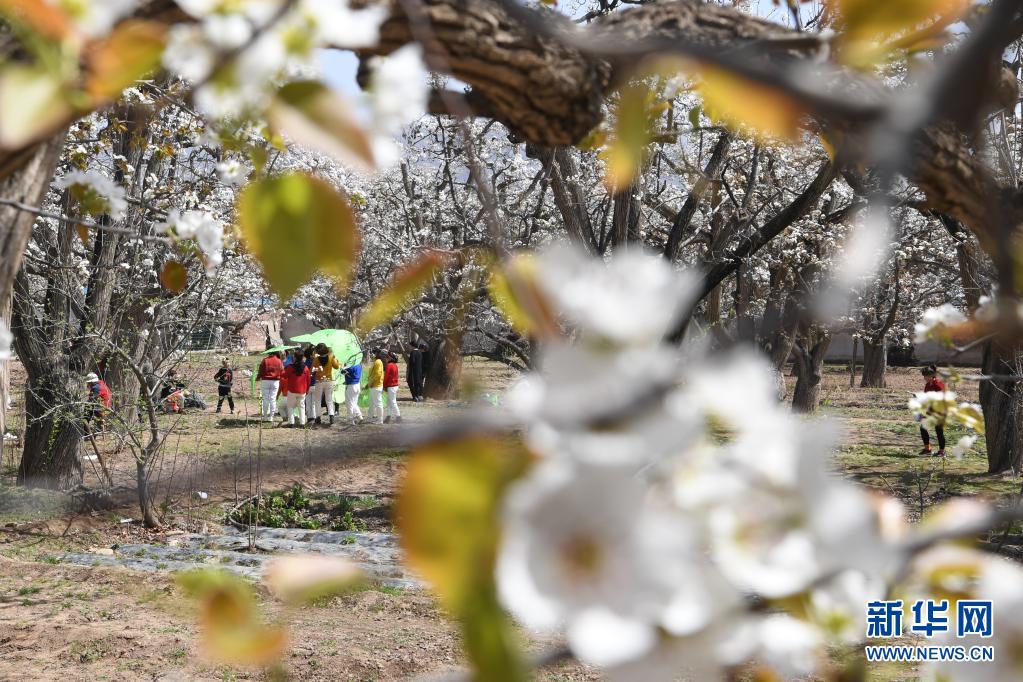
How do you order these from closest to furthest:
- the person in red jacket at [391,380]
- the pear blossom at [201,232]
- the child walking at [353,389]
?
the pear blossom at [201,232] < the child walking at [353,389] < the person in red jacket at [391,380]

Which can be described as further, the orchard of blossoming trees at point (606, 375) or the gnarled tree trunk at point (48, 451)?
the gnarled tree trunk at point (48, 451)

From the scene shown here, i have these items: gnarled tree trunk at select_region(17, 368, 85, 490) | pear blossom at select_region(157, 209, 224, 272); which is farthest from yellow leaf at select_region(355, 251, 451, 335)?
gnarled tree trunk at select_region(17, 368, 85, 490)

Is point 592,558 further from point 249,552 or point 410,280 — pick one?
point 249,552

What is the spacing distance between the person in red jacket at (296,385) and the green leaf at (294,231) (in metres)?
11.4

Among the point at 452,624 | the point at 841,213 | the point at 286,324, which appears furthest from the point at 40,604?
the point at 286,324

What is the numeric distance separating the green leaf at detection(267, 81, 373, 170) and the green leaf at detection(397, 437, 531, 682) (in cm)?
24

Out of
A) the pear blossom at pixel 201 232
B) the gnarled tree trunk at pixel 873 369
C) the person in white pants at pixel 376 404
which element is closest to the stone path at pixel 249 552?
the pear blossom at pixel 201 232

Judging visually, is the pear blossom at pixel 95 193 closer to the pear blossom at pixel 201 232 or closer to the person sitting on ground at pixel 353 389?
the pear blossom at pixel 201 232

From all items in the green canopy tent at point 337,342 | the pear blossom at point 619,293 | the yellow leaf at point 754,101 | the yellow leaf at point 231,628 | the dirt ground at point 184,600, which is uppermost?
the green canopy tent at point 337,342

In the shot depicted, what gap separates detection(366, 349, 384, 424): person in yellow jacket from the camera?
39.0 ft

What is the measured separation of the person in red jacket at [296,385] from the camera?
11656mm

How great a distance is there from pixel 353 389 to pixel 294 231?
38.7 feet

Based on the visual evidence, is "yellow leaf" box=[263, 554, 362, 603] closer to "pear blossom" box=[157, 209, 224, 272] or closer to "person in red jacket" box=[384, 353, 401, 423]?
"pear blossom" box=[157, 209, 224, 272]

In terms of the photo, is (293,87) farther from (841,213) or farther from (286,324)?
(286,324)
